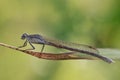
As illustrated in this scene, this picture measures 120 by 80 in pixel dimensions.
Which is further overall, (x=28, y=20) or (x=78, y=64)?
(x=28, y=20)

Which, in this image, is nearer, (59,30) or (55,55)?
(55,55)

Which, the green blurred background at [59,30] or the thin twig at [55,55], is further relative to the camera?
the green blurred background at [59,30]

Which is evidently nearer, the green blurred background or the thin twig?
the thin twig

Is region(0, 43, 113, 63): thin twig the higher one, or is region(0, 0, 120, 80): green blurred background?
region(0, 43, 113, 63): thin twig

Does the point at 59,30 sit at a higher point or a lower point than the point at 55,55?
lower

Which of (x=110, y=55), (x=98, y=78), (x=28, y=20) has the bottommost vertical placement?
(x=98, y=78)

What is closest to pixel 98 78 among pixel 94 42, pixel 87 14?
pixel 94 42

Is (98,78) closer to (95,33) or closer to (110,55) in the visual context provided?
(95,33)

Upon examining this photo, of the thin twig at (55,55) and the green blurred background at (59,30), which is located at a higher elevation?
the thin twig at (55,55)
